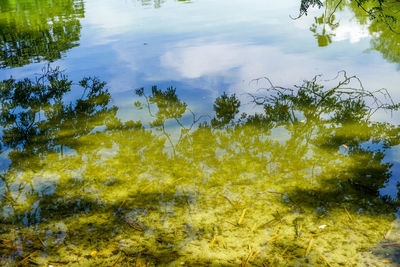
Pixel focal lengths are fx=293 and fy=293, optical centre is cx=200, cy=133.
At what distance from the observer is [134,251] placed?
2.25 metres

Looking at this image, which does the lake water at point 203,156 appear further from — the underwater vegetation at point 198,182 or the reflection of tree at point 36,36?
the reflection of tree at point 36,36

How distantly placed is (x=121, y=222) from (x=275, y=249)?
129cm

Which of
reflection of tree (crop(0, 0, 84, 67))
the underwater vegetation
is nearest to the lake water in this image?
the underwater vegetation

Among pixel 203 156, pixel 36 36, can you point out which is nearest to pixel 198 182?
pixel 203 156

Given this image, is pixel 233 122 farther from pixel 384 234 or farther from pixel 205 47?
pixel 205 47

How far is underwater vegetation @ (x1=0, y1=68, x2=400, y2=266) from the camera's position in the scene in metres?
2.25

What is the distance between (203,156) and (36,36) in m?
8.58

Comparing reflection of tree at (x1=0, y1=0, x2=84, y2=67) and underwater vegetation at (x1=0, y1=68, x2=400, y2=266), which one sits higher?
reflection of tree at (x1=0, y1=0, x2=84, y2=67)

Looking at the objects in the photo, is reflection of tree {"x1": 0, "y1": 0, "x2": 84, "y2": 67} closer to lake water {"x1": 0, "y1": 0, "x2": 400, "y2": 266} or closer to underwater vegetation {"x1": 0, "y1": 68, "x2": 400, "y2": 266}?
lake water {"x1": 0, "y1": 0, "x2": 400, "y2": 266}

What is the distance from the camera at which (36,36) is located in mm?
9328

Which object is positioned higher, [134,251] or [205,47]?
[205,47]

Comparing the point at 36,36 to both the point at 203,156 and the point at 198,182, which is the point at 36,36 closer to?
the point at 203,156

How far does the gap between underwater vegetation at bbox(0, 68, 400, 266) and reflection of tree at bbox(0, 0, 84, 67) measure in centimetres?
320

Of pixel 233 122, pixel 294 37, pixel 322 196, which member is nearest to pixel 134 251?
pixel 322 196
